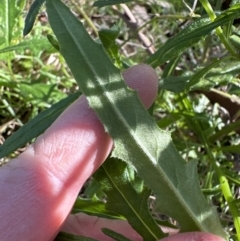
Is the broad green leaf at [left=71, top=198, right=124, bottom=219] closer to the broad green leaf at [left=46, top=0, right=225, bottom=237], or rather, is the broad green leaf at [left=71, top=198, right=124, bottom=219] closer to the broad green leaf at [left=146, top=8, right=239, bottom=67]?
the broad green leaf at [left=46, top=0, right=225, bottom=237]

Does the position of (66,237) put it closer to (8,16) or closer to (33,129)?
(33,129)

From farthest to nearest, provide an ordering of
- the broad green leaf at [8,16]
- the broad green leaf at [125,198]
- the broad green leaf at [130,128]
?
the broad green leaf at [8,16]
the broad green leaf at [125,198]
the broad green leaf at [130,128]

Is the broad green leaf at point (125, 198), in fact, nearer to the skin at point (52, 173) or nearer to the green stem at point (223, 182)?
the skin at point (52, 173)

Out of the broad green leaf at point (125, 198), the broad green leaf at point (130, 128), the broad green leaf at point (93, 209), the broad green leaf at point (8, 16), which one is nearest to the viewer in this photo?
the broad green leaf at point (130, 128)

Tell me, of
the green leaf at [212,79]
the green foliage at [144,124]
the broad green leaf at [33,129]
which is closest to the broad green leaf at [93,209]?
the green foliage at [144,124]

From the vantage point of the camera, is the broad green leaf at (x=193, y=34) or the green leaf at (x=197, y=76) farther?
the green leaf at (x=197, y=76)

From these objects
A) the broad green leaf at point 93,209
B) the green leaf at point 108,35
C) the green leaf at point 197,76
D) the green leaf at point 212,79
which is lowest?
the broad green leaf at point 93,209

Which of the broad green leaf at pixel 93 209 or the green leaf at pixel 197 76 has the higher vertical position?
the green leaf at pixel 197 76
